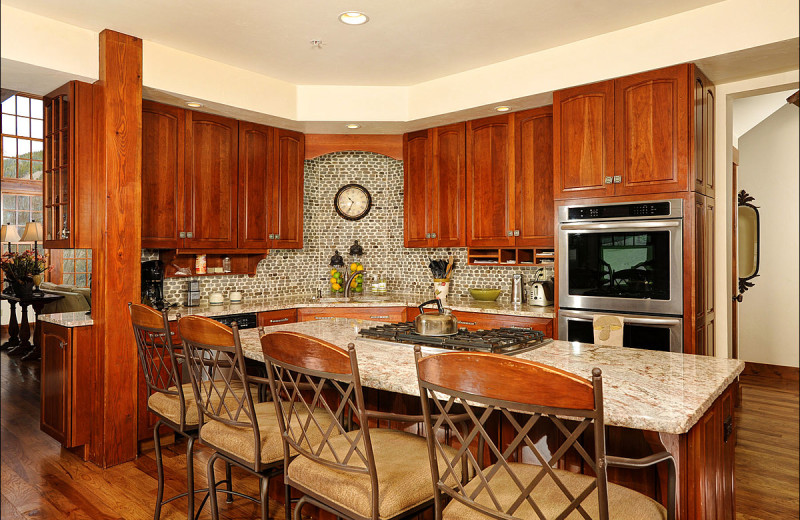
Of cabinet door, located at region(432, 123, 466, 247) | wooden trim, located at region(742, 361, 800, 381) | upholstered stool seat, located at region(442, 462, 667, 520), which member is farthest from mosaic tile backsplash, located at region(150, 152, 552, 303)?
upholstered stool seat, located at region(442, 462, 667, 520)

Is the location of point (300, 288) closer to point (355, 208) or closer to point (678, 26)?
point (355, 208)

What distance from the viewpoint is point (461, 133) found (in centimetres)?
462

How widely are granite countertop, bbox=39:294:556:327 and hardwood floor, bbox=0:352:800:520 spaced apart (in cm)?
43

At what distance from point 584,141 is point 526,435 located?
2.79m

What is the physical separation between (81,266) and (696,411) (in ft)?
24.9

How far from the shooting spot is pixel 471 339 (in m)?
2.29

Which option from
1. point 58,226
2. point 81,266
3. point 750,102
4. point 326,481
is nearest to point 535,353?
point 326,481

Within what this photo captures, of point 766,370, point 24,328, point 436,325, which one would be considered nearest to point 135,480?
Result: point 436,325

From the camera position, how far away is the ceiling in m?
3.09

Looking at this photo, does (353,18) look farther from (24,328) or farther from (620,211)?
(24,328)

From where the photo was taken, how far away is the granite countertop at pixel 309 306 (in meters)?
3.58

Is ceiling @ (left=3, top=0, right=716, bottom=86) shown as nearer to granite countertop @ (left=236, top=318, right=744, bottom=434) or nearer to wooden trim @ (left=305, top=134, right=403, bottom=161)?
wooden trim @ (left=305, top=134, right=403, bottom=161)

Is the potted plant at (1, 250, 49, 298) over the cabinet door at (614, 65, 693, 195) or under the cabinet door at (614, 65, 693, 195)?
under

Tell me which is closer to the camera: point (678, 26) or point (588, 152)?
point (678, 26)
